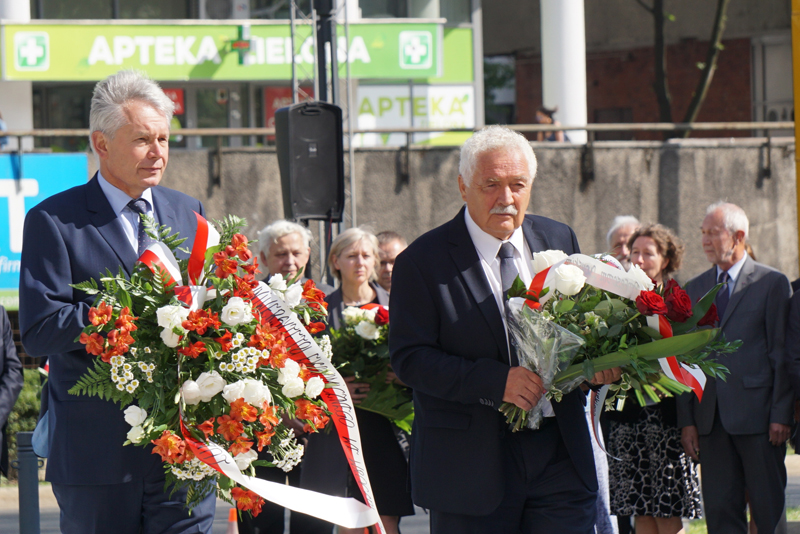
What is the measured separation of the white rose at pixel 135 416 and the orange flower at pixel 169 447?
0.08m

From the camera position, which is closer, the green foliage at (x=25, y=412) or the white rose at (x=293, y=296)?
the white rose at (x=293, y=296)

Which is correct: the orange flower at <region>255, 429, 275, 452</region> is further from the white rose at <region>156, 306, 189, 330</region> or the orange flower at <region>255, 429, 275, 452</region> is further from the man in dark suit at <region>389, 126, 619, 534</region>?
the man in dark suit at <region>389, 126, 619, 534</region>

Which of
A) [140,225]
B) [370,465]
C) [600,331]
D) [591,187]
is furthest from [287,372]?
[591,187]

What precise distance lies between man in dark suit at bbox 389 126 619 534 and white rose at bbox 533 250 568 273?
0.53 ft

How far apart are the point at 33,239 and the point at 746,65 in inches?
1054

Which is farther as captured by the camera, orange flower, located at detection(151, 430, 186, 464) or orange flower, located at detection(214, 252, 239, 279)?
orange flower, located at detection(214, 252, 239, 279)

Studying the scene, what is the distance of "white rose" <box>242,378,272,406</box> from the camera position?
3055 mm

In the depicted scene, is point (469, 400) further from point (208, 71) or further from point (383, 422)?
point (208, 71)

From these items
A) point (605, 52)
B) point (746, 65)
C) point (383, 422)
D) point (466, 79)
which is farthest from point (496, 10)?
point (383, 422)

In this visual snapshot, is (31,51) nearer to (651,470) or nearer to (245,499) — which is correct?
(651,470)

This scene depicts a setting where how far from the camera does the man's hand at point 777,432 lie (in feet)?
18.3

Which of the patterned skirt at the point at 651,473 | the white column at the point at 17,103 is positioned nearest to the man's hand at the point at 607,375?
the patterned skirt at the point at 651,473

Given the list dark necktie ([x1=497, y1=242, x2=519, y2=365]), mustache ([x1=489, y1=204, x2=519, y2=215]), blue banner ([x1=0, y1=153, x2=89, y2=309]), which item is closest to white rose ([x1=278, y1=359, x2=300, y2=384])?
dark necktie ([x1=497, y1=242, x2=519, y2=365])

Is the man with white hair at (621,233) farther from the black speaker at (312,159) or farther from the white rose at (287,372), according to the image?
the white rose at (287,372)
